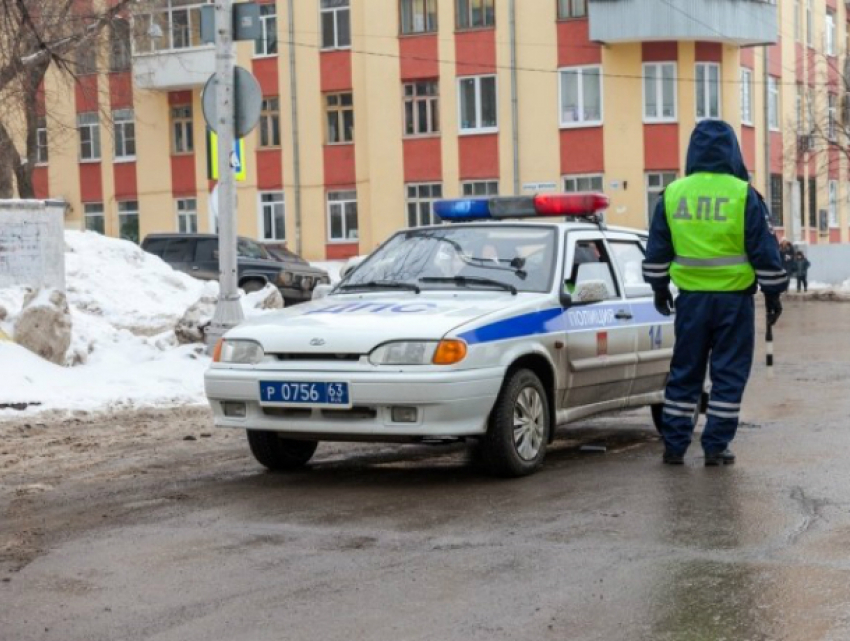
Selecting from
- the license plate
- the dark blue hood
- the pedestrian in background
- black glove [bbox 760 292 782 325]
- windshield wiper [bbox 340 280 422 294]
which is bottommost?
the pedestrian in background

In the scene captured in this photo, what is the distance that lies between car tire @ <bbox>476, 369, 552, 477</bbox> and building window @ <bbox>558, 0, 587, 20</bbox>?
34384mm

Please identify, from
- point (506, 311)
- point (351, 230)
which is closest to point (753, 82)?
point (351, 230)

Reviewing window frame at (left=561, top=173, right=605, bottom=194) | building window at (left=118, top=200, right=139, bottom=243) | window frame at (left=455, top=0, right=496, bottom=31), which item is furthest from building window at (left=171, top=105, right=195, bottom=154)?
window frame at (left=561, top=173, right=605, bottom=194)

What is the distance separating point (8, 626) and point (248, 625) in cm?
88

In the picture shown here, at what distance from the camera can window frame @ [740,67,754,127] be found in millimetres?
44000

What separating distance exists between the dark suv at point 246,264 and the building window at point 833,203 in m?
27.9

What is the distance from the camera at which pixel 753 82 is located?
Result: 44812mm

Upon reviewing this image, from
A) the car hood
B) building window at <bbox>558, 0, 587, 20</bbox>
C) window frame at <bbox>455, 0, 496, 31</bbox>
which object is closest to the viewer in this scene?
the car hood

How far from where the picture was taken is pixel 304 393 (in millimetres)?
8148

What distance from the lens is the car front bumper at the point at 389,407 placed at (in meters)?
7.95

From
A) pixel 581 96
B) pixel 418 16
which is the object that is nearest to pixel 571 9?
pixel 581 96

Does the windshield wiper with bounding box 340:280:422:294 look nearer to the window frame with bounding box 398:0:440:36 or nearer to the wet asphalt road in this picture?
the wet asphalt road

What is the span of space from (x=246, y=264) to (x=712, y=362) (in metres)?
22.6

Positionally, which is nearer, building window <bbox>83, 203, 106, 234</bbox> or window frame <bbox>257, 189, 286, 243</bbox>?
window frame <bbox>257, 189, 286, 243</bbox>
